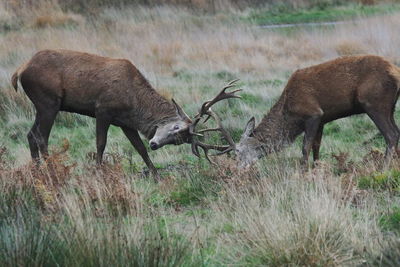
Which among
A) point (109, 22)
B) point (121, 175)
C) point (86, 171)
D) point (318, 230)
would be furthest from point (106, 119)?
point (109, 22)

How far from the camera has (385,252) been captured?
19.2ft

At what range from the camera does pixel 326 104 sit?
1109 centimetres

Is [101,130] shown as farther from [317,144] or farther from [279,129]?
[317,144]

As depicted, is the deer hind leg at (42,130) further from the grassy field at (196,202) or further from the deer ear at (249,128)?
the deer ear at (249,128)

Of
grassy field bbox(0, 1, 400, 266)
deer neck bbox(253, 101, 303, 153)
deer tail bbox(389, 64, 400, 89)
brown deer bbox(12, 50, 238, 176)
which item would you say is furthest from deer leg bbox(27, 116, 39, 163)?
deer tail bbox(389, 64, 400, 89)

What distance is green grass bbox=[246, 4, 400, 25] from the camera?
3069 cm

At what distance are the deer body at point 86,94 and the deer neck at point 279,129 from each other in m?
1.12

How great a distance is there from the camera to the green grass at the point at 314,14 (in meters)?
30.7

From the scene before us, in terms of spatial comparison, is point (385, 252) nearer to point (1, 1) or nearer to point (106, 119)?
point (106, 119)

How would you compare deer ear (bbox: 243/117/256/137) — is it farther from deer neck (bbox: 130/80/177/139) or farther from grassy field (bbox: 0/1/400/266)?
deer neck (bbox: 130/80/177/139)

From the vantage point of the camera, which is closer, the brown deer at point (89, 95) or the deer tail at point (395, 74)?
the deer tail at point (395, 74)

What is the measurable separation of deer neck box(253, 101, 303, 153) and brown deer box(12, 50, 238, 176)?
24.3 inches

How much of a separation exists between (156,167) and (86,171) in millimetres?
2576

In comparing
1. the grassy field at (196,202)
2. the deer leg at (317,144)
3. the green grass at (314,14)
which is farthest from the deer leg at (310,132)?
the green grass at (314,14)
